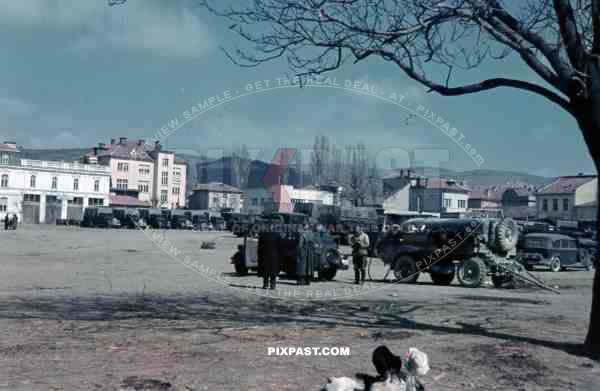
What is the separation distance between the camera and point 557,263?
29.9 metres

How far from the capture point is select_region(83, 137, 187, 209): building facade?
95375 mm

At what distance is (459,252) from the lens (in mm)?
20375

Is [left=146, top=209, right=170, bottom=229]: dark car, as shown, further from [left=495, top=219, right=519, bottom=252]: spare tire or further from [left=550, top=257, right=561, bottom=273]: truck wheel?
[left=495, top=219, right=519, bottom=252]: spare tire

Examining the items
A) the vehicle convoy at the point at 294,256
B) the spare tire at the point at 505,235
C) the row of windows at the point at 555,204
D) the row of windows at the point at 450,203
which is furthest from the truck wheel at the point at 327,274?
the row of windows at the point at 555,204

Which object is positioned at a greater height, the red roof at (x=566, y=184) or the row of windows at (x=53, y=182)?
the red roof at (x=566, y=184)

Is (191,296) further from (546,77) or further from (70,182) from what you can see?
(70,182)

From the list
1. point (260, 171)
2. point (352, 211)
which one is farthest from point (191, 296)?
point (352, 211)

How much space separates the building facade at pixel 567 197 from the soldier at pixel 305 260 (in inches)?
2932

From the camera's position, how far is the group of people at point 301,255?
668 inches

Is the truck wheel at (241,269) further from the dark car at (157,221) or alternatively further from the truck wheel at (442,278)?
the dark car at (157,221)

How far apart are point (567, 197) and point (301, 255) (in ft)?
271

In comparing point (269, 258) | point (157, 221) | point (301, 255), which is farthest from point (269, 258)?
point (157, 221)

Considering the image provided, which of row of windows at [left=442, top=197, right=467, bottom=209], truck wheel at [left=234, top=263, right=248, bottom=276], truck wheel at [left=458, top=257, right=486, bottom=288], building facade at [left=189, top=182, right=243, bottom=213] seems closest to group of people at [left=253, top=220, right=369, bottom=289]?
truck wheel at [left=234, top=263, right=248, bottom=276]

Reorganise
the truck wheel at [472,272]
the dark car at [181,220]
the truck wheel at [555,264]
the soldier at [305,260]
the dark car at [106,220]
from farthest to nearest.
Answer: the dark car at [106,220]
the dark car at [181,220]
the truck wheel at [555,264]
the truck wheel at [472,272]
the soldier at [305,260]
